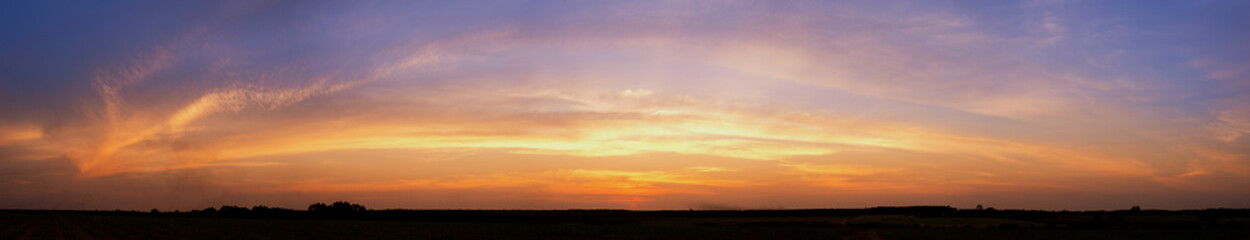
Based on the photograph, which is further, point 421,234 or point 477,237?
point 421,234

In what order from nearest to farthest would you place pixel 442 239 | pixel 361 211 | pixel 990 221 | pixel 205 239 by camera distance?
pixel 205 239, pixel 442 239, pixel 990 221, pixel 361 211

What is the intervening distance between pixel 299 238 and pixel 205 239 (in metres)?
6.10

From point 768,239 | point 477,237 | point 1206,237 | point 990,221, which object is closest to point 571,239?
point 477,237

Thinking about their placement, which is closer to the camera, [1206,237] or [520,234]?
[1206,237]

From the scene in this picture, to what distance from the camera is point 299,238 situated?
189 ft

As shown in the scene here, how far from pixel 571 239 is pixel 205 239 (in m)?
25.7

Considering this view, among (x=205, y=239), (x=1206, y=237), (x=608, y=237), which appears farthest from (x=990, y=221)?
(x=205, y=239)

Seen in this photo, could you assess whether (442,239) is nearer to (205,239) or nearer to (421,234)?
(421,234)

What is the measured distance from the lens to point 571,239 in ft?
198

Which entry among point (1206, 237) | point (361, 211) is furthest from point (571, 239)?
point (361, 211)

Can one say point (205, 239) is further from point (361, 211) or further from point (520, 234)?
point (361, 211)

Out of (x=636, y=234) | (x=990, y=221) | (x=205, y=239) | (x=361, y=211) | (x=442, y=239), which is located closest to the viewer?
(x=205, y=239)

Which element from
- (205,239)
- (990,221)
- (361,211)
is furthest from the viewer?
(361,211)

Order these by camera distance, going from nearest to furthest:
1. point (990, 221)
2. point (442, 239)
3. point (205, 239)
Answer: point (205, 239), point (442, 239), point (990, 221)
